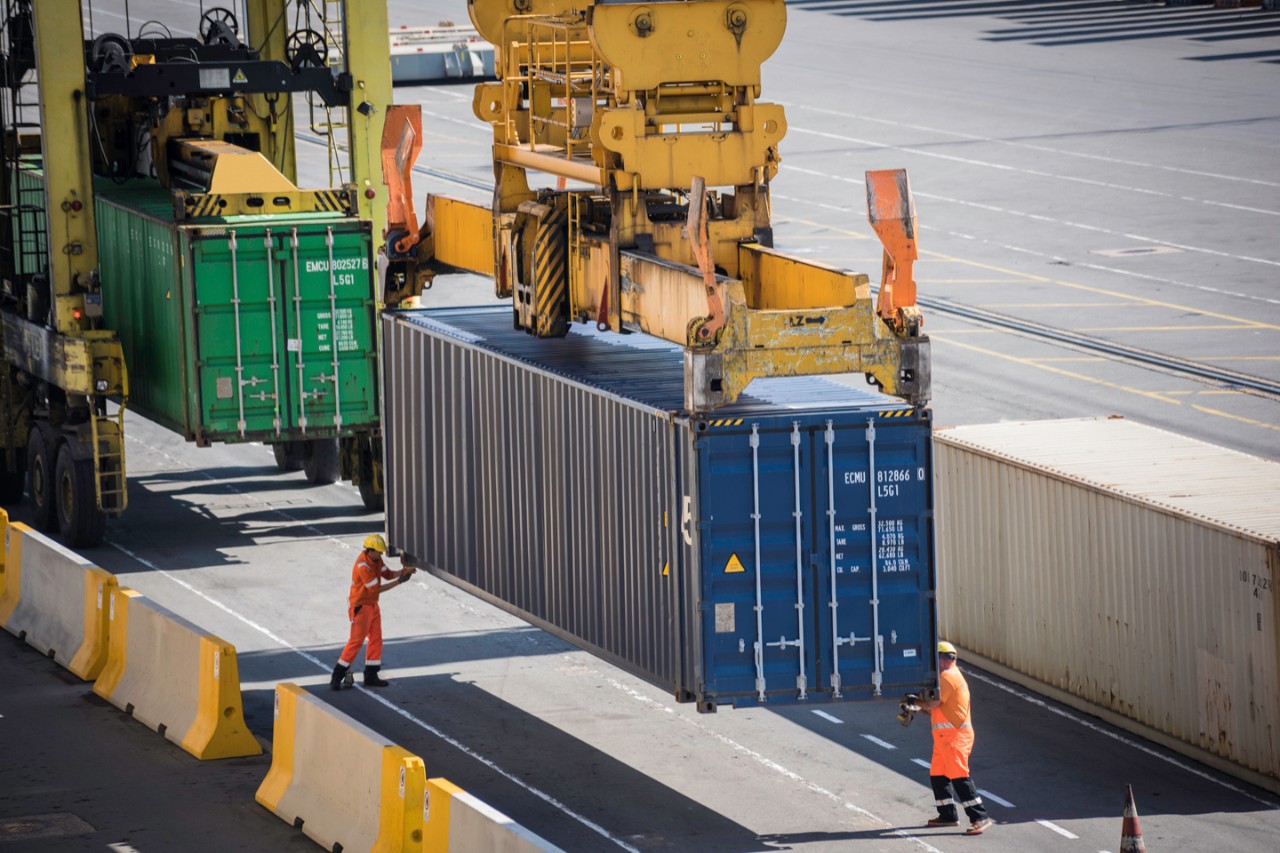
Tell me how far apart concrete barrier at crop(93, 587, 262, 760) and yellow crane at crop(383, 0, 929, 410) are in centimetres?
430

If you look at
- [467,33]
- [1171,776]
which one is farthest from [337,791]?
[467,33]

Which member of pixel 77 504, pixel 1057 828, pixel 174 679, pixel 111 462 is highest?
pixel 111 462

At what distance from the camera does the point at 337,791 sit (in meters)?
18.3

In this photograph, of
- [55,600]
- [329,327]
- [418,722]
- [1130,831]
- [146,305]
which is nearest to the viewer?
[1130,831]

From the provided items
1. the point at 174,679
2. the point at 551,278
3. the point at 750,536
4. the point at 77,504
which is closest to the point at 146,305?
the point at 77,504

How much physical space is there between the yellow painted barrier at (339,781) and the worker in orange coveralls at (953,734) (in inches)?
168

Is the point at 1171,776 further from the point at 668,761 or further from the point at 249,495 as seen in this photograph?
the point at 249,495

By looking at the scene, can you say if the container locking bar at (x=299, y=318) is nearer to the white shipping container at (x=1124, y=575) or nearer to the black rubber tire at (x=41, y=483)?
the black rubber tire at (x=41, y=483)

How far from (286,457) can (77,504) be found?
490 centimetres

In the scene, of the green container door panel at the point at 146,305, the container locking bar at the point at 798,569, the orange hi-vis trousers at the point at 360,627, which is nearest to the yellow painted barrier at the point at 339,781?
the orange hi-vis trousers at the point at 360,627

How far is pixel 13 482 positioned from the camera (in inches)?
1248

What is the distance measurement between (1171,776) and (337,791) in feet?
24.3

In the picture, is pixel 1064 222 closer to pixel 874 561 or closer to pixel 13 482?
pixel 13 482

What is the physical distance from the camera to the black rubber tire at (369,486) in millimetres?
29734
